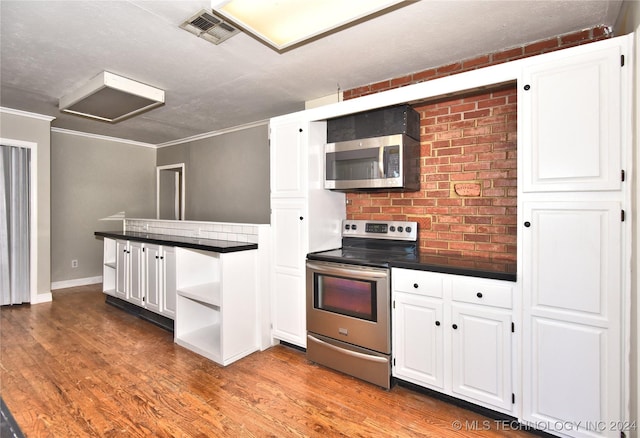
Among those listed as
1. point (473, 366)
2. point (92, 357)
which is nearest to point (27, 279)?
point (92, 357)

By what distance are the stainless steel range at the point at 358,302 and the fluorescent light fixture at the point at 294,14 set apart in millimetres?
1535

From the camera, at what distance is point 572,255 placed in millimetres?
1774

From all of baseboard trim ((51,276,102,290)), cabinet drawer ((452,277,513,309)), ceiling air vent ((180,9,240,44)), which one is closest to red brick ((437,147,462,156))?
cabinet drawer ((452,277,513,309))

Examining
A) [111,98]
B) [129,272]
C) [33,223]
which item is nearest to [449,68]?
[111,98]

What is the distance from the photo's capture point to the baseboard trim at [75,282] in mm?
5180

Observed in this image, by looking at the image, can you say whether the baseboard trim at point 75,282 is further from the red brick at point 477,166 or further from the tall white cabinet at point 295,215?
the red brick at point 477,166

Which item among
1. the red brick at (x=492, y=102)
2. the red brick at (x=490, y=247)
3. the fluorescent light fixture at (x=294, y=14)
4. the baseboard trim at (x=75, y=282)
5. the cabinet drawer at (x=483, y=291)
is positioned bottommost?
the baseboard trim at (x=75, y=282)

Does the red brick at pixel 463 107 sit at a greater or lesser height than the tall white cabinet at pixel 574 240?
greater

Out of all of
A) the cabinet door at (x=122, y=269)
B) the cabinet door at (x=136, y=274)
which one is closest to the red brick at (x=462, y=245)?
the cabinet door at (x=136, y=274)

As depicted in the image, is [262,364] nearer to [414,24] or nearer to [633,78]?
[414,24]

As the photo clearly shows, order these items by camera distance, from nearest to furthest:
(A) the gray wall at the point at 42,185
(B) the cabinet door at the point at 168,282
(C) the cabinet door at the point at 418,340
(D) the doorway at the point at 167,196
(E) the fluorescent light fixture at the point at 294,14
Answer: (E) the fluorescent light fixture at the point at 294,14 < (C) the cabinet door at the point at 418,340 < (B) the cabinet door at the point at 168,282 < (A) the gray wall at the point at 42,185 < (D) the doorway at the point at 167,196

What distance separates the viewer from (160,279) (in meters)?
3.49

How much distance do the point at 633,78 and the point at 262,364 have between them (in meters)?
3.00

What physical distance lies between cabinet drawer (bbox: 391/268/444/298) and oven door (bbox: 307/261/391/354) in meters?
0.07
